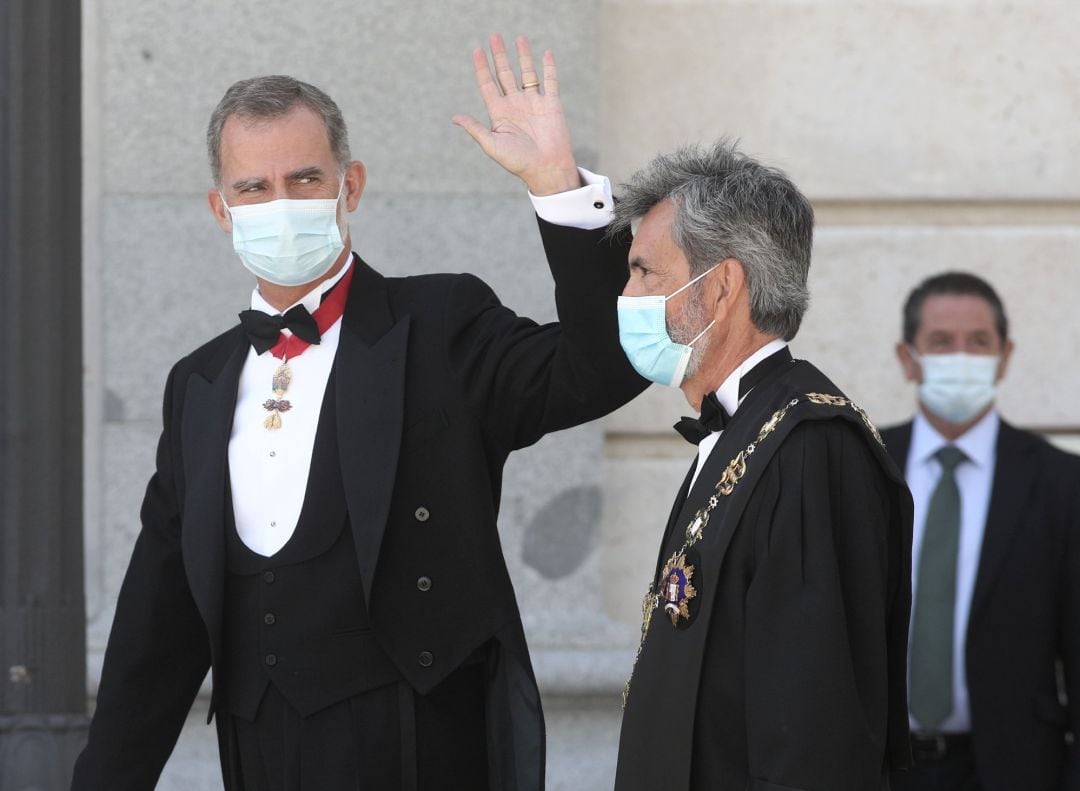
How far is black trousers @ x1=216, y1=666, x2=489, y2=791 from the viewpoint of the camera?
9.37ft

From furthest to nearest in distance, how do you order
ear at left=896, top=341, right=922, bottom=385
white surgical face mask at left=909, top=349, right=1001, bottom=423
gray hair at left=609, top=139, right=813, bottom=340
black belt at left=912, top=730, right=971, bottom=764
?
ear at left=896, top=341, right=922, bottom=385
white surgical face mask at left=909, top=349, right=1001, bottom=423
black belt at left=912, top=730, right=971, bottom=764
gray hair at left=609, top=139, right=813, bottom=340

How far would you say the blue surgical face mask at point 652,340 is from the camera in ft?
8.76

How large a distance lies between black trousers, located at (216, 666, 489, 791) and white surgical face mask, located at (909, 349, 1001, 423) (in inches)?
71.8

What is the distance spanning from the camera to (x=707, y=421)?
2656mm

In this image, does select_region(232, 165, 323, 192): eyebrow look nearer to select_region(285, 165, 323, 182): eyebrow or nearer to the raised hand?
select_region(285, 165, 323, 182): eyebrow

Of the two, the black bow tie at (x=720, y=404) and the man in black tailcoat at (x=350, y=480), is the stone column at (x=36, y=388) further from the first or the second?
the black bow tie at (x=720, y=404)

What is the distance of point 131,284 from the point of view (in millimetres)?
4766

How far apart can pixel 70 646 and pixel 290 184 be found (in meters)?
0.94

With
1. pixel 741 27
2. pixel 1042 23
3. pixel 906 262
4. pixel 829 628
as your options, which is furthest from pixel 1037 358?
pixel 829 628

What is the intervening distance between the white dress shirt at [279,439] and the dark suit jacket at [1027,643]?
1.72 meters

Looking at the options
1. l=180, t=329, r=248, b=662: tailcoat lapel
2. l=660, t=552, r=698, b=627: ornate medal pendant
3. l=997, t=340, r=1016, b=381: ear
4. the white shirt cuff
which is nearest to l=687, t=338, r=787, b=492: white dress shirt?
l=660, t=552, r=698, b=627: ornate medal pendant

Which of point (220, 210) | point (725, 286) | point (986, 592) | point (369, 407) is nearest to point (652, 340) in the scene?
point (725, 286)

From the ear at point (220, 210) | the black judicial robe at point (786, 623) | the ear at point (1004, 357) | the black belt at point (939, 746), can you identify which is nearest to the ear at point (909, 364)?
A: the ear at point (1004, 357)

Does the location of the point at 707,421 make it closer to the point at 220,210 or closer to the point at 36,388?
the point at 220,210
